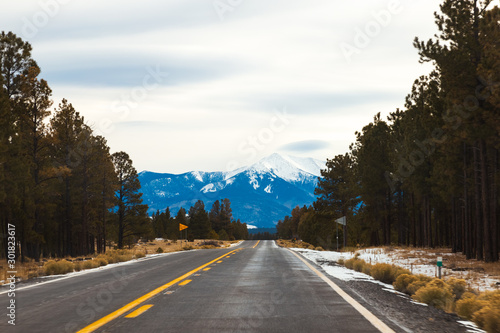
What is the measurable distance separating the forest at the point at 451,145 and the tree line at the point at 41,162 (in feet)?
77.5

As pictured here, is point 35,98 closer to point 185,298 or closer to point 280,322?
point 185,298

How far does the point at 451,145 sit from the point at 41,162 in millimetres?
27439

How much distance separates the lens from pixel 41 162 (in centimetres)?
3366

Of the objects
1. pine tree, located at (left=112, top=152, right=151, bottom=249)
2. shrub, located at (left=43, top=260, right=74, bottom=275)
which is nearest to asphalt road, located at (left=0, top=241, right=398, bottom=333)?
shrub, located at (left=43, top=260, right=74, bottom=275)

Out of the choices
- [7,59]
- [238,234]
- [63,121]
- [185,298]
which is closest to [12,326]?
[185,298]

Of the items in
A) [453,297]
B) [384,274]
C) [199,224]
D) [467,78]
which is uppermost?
[467,78]

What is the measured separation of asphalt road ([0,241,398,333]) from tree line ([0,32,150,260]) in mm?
18048

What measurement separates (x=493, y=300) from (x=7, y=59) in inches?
1202

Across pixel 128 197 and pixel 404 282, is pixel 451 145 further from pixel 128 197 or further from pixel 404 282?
pixel 128 197

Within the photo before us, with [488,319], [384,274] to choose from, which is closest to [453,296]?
[488,319]

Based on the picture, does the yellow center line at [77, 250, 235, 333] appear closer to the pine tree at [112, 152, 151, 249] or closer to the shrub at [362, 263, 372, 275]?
the shrub at [362, 263, 372, 275]

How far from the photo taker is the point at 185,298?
861 cm

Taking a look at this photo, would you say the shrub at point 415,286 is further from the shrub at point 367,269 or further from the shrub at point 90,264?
the shrub at point 90,264

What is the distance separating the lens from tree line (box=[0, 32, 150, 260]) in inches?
1141
